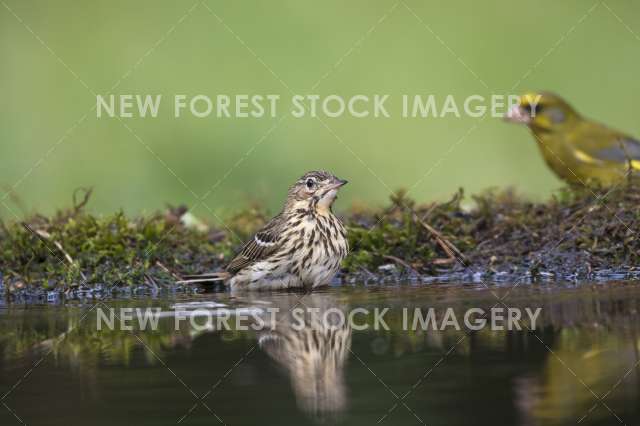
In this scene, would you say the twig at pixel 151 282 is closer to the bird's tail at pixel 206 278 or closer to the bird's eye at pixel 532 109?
the bird's tail at pixel 206 278

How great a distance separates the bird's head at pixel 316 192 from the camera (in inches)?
344

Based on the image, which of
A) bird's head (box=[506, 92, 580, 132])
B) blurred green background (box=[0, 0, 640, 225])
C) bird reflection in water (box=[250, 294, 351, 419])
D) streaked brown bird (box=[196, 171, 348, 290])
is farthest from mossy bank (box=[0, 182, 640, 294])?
blurred green background (box=[0, 0, 640, 225])

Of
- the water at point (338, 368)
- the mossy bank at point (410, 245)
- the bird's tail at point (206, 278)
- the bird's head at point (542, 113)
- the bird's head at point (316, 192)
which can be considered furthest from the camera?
the bird's head at point (542, 113)

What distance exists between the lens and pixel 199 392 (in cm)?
479

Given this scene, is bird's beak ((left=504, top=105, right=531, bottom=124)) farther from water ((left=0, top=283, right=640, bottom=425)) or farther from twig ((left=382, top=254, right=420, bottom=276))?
water ((left=0, top=283, right=640, bottom=425))

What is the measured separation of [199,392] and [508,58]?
39.8ft

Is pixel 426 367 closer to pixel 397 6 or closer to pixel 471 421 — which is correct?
pixel 471 421

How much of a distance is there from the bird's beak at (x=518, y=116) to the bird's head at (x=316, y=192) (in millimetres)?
3215

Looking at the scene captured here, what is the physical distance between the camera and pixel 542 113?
1149 centimetres

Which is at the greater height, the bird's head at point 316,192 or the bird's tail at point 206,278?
the bird's head at point 316,192

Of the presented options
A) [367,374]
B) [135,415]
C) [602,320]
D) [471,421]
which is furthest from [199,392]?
[602,320]

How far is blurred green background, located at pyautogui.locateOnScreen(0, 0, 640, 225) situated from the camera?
13.9 meters

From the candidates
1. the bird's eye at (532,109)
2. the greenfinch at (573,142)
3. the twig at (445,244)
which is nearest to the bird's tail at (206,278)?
the twig at (445,244)

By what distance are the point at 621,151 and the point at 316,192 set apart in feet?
10.0
